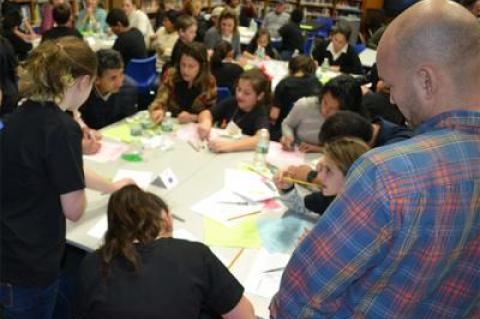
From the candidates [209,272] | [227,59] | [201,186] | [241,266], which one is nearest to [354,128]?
[201,186]

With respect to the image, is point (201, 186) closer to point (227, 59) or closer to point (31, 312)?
point (31, 312)

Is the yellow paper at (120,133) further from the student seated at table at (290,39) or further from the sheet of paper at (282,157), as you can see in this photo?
the student seated at table at (290,39)

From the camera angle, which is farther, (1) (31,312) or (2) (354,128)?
(2) (354,128)

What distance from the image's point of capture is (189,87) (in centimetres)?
367

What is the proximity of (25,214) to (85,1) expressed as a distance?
6127mm

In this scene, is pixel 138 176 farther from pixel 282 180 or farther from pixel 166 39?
pixel 166 39

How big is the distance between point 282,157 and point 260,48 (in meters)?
3.38

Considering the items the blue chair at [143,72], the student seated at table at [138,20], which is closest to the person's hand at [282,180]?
the blue chair at [143,72]

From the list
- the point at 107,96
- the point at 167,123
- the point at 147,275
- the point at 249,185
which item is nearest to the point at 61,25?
the point at 107,96

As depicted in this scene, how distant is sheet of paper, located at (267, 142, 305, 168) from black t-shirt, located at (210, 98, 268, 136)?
22 centimetres

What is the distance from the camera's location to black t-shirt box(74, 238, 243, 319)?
144 cm

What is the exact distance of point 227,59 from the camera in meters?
5.25

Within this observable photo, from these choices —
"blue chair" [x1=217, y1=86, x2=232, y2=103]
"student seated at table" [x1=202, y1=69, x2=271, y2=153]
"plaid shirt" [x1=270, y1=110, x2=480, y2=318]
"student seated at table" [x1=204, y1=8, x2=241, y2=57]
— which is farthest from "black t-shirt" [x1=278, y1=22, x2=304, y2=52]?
"plaid shirt" [x1=270, y1=110, x2=480, y2=318]

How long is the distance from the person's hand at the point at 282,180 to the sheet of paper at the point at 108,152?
38.3 inches
